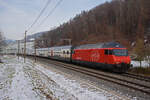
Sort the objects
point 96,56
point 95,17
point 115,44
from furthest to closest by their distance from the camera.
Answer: point 95,17 → point 96,56 → point 115,44

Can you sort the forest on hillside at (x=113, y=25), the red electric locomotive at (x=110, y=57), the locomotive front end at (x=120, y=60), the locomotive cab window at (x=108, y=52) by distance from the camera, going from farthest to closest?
the forest on hillside at (x=113, y=25) → the locomotive cab window at (x=108, y=52) → the red electric locomotive at (x=110, y=57) → the locomotive front end at (x=120, y=60)

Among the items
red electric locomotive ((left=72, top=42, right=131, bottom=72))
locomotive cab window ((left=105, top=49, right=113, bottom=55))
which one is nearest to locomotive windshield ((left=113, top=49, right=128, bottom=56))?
red electric locomotive ((left=72, top=42, right=131, bottom=72))

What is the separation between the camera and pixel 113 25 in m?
79.7

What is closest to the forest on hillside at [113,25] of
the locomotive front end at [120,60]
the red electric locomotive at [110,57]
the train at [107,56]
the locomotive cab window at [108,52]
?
the train at [107,56]

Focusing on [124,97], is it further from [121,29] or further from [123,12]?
[123,12]

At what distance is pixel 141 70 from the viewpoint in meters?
16.5

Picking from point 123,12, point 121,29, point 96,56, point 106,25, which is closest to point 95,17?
point 106,25

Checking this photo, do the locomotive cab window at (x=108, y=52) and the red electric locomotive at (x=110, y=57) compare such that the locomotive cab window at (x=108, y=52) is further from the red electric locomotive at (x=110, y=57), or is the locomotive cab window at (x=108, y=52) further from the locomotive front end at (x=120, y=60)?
the locomotive front end at (x=120, y=60)

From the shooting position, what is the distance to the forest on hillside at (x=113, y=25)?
62.5m

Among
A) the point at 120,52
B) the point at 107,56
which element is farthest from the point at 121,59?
the point at 107,56

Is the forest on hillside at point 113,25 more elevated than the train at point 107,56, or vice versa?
the forest on hillside at point 113,25

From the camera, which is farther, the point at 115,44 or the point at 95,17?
the point at 95,17

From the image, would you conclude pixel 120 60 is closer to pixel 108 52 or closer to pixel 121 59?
pixel 121 59

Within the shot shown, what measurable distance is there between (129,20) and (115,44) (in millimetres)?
60096
